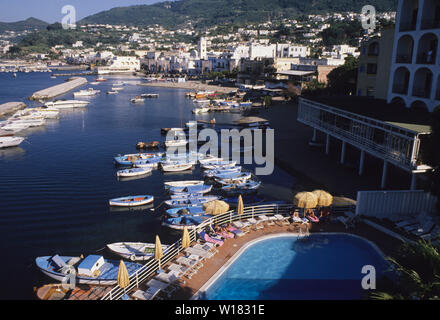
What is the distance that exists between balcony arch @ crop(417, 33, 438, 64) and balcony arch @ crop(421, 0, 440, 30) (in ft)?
A: 2.55

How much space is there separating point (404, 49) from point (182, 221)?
22.8 meters

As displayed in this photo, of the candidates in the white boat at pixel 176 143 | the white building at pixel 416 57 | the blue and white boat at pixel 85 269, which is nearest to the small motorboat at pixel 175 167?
the white boat at pixel 176 143

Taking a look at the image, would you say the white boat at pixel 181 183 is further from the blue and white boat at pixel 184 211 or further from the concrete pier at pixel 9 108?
the concrete pier at pixel 9 108

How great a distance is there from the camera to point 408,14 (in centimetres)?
2819

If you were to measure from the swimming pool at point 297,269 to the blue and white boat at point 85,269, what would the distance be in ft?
14.8

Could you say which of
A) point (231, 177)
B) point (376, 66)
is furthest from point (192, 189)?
point (376, 66)

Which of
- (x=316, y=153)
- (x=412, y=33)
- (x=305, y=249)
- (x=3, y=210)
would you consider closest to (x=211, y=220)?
(x=305, y=249)

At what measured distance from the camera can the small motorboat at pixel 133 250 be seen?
17.8 metres

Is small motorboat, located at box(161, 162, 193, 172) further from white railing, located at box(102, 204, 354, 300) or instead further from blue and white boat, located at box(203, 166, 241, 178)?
white railing, located at box(102, 204, 354, 300)

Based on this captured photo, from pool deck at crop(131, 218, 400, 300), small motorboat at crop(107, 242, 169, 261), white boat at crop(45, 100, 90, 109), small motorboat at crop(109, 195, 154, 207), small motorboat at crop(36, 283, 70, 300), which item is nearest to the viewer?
pool deck at crop(131, 218, 400, 300)

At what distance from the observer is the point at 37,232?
70.6 feet

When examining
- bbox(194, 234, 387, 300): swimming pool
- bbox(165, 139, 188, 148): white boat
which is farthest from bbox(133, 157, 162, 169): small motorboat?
bbox(194, 234, 387, 300): swimming pool

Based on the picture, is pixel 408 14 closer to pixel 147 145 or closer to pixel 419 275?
pixel 419 275

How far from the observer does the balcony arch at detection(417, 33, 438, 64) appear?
84.1 ft
